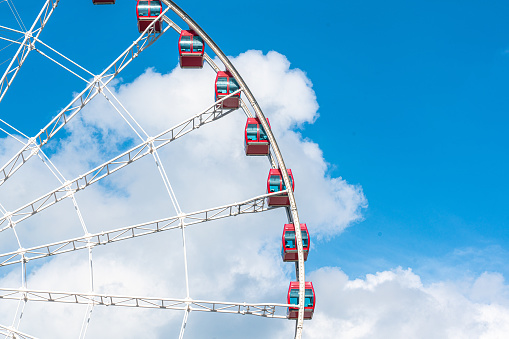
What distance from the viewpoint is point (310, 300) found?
39.3 m

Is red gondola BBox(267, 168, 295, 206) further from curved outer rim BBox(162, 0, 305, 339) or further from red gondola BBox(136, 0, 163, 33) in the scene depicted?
red gondola BBox(136, 0, 163, 33)

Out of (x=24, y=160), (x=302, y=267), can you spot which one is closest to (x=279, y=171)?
(x=302, y=267)

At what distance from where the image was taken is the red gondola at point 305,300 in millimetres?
38969

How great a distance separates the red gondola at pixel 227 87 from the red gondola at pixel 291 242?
21.8 ft

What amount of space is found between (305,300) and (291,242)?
2931 mm

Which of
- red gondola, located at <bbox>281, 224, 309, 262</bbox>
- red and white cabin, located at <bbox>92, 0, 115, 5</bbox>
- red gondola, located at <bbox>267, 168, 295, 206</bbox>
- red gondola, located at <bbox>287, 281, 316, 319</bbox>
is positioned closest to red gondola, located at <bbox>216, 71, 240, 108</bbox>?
red gondola, located at <bbox>267, 168, 295, 206</bbox>

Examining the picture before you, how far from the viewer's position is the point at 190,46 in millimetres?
40844

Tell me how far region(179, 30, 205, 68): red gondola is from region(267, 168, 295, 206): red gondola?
7.01 metres

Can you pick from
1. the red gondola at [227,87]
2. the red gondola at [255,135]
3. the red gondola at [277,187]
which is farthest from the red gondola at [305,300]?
the red gondola at [227,87]

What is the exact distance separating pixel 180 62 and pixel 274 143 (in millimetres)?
6660

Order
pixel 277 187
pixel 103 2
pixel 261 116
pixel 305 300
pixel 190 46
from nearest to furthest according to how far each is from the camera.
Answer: pixel 305 300 < pixel 261 116 < pixel 277 187 < pixel 190 46 < pixel 103 2

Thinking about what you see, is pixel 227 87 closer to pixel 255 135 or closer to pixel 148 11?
pixel 255 135

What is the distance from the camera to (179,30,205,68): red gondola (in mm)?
40688

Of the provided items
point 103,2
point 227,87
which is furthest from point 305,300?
point 103,2
